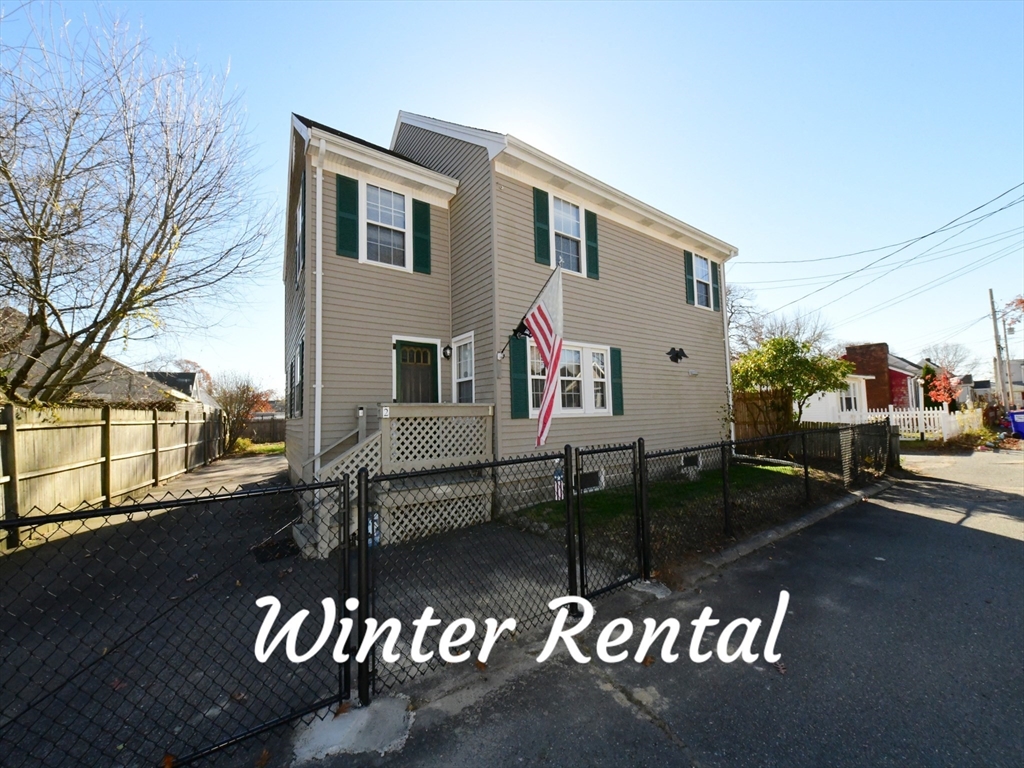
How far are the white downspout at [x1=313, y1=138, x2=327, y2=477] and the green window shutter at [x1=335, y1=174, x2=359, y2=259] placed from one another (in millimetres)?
286

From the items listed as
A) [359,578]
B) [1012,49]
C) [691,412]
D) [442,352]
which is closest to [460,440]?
[442,352]

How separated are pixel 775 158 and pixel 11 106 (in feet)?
46.4

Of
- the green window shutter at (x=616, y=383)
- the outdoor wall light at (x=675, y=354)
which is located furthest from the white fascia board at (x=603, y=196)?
the green window shutter at (x=616, y=383)

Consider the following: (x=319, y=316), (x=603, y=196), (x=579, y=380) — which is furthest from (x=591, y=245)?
(x=319, y=316)

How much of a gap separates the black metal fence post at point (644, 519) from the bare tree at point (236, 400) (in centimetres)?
2233

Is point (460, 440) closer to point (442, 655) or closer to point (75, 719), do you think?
point (442, 655)

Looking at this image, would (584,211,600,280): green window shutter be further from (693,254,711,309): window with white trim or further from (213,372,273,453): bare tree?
(213,372,273,453): bare tree

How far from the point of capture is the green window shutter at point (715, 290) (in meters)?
12.1

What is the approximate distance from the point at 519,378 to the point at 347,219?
405 centimetres

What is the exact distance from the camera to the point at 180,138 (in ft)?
28.1

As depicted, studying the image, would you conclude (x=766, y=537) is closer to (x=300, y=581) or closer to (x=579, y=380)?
(x=579, y=380)

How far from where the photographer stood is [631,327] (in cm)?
965

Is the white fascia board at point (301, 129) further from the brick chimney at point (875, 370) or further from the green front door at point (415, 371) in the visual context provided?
the brick chimney at point (875, 370)

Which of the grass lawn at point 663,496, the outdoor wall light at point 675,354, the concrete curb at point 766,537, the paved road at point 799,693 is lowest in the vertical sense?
the paved road at point 799,693
